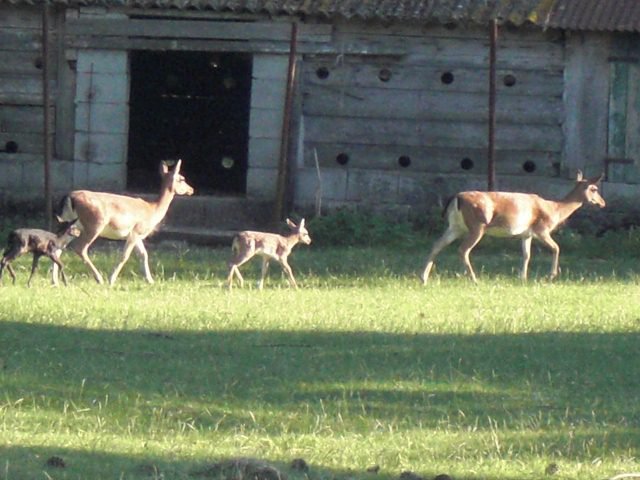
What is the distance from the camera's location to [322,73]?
76.2 ft

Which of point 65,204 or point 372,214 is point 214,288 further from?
point 372,214

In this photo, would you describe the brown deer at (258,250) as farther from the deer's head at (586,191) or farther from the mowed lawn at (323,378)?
the deer's head at (586,191)

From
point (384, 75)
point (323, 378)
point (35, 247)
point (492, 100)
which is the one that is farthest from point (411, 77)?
point (323, 378)

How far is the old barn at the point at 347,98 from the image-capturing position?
902 inches

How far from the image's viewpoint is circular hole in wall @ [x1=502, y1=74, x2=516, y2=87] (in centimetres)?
2309

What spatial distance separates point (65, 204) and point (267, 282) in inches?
96.2

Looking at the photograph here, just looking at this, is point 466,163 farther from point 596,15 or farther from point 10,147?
point 10,147

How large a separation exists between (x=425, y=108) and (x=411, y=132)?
1.31ft

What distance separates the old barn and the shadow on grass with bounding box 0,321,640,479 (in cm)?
987

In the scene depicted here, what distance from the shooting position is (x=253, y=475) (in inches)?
306

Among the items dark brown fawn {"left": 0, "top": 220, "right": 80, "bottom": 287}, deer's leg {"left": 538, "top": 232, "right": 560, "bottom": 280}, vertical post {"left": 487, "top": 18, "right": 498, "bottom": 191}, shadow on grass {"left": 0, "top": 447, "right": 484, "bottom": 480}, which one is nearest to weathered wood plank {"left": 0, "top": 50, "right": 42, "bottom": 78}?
vertical post {"left": 487, "top": 18, "right": 498, "bottom": 191}

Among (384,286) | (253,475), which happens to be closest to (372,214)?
(384,286)

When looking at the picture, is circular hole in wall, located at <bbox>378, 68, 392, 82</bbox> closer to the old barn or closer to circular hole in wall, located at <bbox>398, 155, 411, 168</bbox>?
the old barn

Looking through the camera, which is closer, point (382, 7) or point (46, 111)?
point (46, 111)
